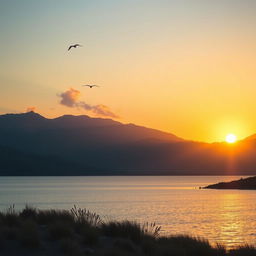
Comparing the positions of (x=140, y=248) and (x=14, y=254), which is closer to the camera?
(x=14, y=254)

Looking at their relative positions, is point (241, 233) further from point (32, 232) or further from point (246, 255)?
point (32, 232)

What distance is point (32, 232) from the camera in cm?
1756

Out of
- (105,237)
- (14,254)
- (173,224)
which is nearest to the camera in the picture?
(14,254)

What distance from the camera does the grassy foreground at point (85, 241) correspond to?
17125mm

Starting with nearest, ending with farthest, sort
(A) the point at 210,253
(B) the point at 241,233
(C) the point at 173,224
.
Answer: (A) the point at 210,253 → (B) the point at 241,233 → (C) the point at 173,224

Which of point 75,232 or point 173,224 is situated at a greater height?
point 75,232

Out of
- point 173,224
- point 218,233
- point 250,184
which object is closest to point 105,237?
point 218,233

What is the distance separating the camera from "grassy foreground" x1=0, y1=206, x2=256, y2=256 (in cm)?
1712

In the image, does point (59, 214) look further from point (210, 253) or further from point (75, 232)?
point (210, 253)

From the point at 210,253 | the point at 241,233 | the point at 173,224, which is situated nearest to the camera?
the point at 210,253

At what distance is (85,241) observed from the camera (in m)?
18.3

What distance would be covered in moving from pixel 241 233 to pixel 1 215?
1211 inches

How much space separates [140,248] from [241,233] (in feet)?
98.7

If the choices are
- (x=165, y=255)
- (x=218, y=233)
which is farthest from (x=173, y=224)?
(x=165, y=255)
